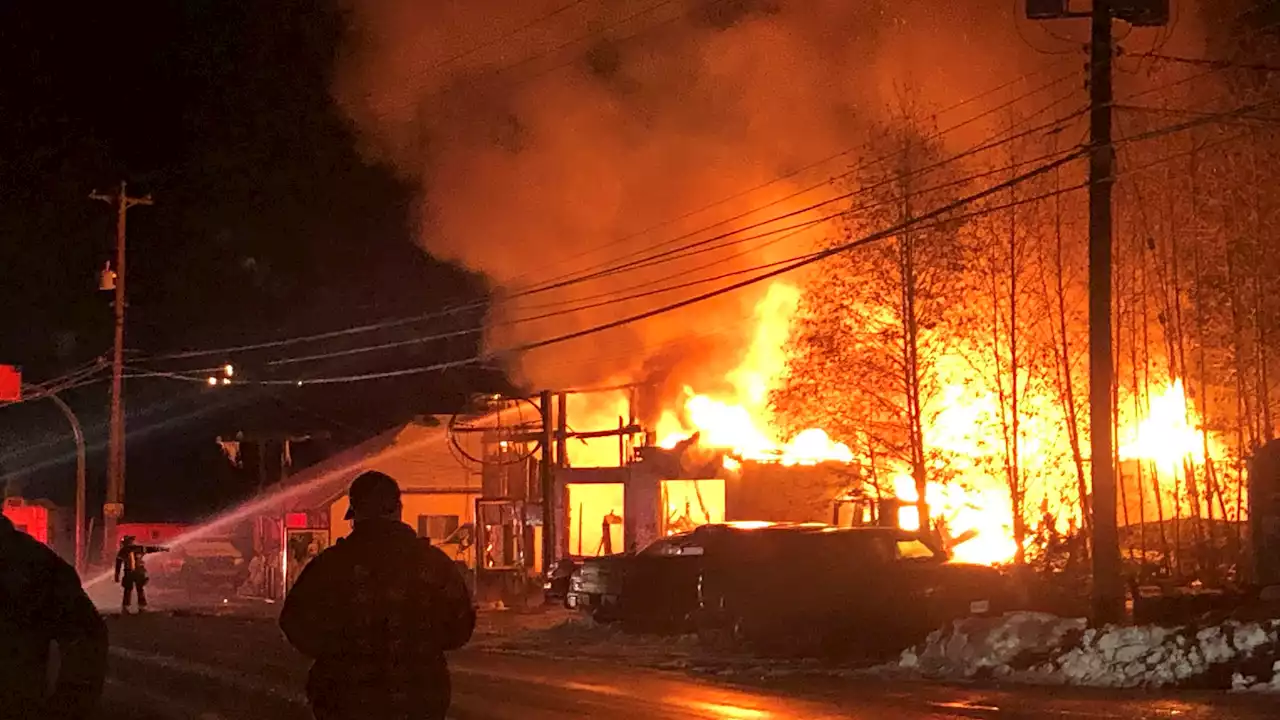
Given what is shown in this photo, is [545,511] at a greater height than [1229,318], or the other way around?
[1229,318]

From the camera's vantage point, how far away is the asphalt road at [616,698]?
11266 mm

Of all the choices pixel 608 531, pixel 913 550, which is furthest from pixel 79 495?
pixel 913 550

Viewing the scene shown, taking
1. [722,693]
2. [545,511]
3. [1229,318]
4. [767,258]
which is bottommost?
[722,693]

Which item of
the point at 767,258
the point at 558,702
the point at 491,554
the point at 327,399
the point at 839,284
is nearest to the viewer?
the point at 558,702

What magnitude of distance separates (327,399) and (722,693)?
41.5 m

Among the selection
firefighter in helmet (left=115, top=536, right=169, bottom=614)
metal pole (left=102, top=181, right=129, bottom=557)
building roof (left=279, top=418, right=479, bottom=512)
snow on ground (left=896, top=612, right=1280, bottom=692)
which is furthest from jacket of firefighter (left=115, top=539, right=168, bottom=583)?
snow on ground (left=896, top=612, right=1280, bottom=692)

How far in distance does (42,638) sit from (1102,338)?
42.8ft

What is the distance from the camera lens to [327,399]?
52531 millimetres

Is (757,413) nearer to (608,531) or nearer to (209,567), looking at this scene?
(608,531)

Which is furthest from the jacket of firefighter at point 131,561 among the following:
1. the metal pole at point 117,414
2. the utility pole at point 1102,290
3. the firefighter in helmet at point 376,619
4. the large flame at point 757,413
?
the firefighter in helmet at point 376,619

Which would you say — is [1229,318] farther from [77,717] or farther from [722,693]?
[77,717]

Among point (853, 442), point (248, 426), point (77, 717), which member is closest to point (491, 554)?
point (853, 442)

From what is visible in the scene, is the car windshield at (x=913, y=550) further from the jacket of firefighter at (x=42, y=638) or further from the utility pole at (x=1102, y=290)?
the jacket of firefighter at (x=42, y=638)

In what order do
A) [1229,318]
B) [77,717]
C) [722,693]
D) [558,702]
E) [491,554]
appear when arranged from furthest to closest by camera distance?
[491,554]
[1229,318]
[722,693]
[558,702]
[77,717]
